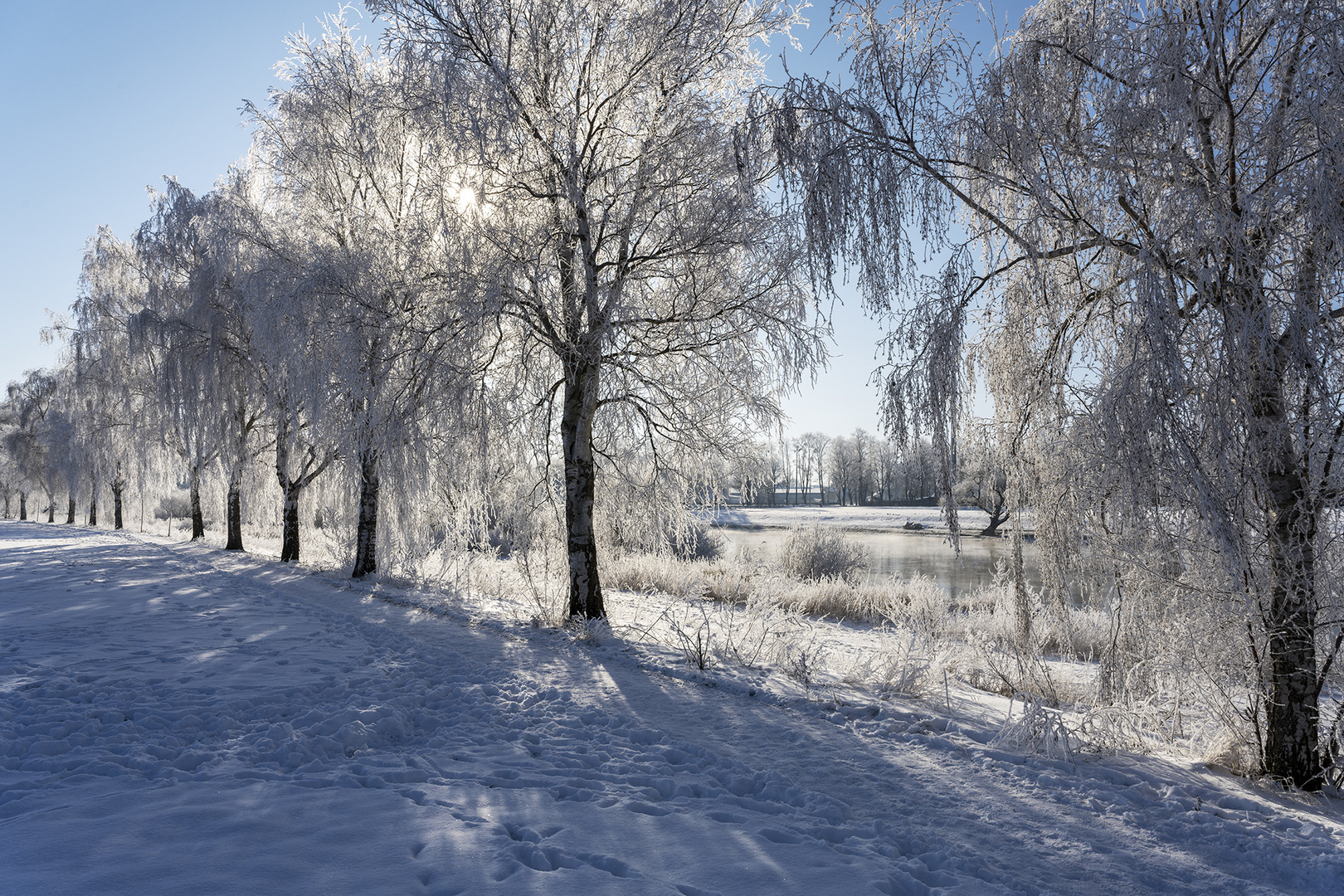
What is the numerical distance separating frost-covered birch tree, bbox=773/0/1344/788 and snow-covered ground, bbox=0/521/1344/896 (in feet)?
4.65

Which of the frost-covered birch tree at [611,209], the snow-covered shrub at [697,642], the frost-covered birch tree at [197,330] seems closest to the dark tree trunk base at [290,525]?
the frost-covered birch tree at [197,330]

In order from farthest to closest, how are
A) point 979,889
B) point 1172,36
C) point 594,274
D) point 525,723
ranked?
point 594,274 < point 525,723 < point 1172,36 < point 979,889

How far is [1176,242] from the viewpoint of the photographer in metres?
3.63

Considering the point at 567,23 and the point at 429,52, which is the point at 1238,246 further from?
the point at 429,52

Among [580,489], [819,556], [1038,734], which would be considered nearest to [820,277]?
[1038,734]

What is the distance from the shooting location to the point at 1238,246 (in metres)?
3.28

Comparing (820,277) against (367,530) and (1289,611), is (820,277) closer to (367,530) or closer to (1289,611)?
(1289,611)

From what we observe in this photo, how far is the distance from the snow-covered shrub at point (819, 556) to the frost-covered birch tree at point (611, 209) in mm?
8326

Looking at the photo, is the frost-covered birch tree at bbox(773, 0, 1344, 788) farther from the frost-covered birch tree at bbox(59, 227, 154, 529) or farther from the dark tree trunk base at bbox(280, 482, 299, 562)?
the frost-covered birch tree at bbox(59, 227, 154, 529)

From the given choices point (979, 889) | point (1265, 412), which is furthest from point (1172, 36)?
point (979, 889)

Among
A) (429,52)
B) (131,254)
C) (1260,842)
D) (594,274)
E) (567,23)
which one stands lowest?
(1260,842)

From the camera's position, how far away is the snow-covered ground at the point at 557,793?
252 centimetres

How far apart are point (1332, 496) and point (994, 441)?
2.66 meters

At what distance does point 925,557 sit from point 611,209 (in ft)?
68.3
